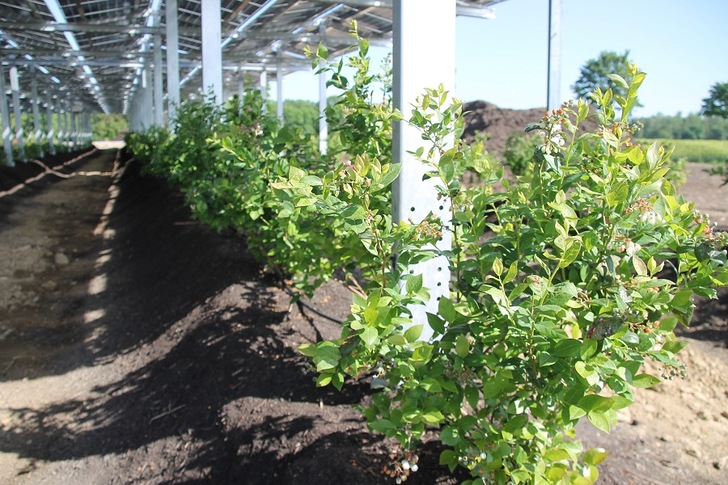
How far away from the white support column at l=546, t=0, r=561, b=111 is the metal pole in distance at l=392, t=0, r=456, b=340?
5.59 metres

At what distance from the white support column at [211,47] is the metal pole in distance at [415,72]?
266 inches

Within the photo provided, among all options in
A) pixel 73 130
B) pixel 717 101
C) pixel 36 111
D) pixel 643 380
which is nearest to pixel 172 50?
pixel 717 101

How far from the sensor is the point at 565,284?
1697 mm

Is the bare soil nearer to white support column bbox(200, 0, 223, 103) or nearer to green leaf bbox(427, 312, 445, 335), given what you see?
green leaf bbox(427, 312, 445, 335)

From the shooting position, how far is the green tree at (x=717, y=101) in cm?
761

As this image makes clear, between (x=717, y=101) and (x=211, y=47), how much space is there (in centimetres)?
695

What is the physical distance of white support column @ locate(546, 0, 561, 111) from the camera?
8031mm

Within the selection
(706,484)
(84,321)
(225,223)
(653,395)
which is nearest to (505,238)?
(706,484)

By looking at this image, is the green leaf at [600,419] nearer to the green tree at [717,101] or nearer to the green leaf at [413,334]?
the green leaf at [413,334]

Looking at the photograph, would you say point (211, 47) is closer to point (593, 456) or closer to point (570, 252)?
point (570, 252)

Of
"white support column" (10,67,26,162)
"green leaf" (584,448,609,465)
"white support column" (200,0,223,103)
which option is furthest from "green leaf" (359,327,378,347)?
"white support column" (10,67,26,162)

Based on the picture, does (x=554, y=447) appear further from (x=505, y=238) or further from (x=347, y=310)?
(x=347, y=310)

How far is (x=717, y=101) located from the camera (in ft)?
25.7

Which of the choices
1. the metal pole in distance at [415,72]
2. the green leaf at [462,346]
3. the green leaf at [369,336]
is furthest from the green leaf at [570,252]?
the metal pole in distance at [415,72]
